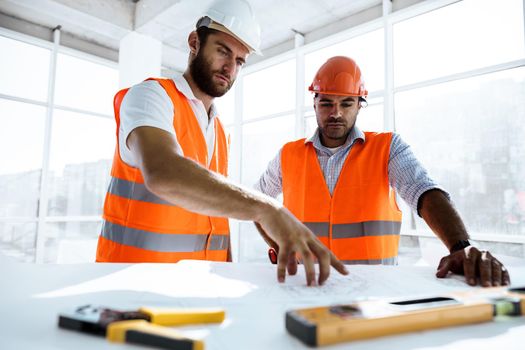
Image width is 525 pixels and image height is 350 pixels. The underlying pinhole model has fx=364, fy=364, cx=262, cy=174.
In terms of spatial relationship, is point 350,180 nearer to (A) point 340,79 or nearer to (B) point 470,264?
(A) point 340,79

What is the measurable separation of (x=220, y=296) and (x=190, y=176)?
33cm

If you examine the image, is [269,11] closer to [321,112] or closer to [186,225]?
[321,112]

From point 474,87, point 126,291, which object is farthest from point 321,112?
point 474,87

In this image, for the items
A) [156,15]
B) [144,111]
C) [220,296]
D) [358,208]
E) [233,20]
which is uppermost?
[156,15]

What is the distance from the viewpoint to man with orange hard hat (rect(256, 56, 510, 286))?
172cm

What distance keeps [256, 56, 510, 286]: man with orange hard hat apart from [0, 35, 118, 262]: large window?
4812mm

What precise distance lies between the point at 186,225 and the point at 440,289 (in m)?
0.94

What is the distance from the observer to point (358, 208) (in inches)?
70.7

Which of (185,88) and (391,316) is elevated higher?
(185,88)

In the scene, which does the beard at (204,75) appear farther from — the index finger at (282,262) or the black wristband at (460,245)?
the black wristband at (460,245)

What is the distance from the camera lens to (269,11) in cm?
510

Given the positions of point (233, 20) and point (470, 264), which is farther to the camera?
point (233, 20)

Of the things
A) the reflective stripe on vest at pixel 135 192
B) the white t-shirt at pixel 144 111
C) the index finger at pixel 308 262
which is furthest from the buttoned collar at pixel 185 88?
the index finger at pixel 308 262

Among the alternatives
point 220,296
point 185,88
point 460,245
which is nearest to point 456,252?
point 460,245
